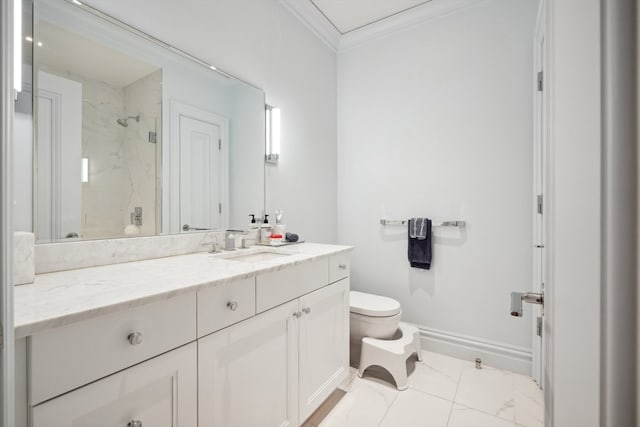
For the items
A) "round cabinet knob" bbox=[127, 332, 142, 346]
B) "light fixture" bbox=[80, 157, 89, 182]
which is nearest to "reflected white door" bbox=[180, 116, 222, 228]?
"light fixture" bbox=[80, 157, 89, 182]

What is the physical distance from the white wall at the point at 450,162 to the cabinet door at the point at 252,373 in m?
1.35

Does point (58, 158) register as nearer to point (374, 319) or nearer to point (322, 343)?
point (322, 343)

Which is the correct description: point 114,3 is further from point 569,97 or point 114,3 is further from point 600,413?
point 600,413

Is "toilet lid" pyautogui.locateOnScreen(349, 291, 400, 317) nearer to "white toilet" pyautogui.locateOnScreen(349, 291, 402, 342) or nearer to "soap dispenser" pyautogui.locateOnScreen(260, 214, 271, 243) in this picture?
"white toilet" pyautogui.locateOnScreen(349, 291, 402, 342)

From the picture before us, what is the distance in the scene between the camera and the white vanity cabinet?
0.99 m

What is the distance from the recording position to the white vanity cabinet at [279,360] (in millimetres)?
990

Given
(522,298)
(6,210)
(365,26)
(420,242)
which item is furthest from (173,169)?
(365,26)

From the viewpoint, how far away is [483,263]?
2090mm

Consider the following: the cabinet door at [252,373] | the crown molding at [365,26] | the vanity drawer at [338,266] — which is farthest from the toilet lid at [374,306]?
the crown molding at [365,26]

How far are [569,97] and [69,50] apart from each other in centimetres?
154

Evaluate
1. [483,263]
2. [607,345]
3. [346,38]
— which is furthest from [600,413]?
[346,38]

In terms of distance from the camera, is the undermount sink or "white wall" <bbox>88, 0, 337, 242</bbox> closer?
"white wall" <bbox>88, 0, 337, 242</bbox>

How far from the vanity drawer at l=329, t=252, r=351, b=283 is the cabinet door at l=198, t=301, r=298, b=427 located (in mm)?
346

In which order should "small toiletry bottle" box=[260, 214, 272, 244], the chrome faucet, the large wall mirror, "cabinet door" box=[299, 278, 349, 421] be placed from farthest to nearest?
"small toiletry bottle" box=[260, 214, 272, 244] < the chrome faucet < "cabinet door" box=[299, 278, 349, 421] < the large wall mirror
